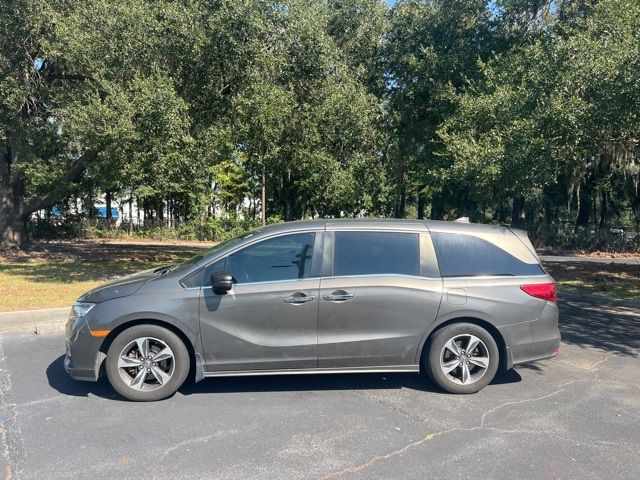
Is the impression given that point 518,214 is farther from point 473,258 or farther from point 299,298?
point 299,298

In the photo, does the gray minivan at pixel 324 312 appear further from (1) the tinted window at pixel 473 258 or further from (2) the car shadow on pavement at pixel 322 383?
(2) the car shadow on pavement at pixel 322 383

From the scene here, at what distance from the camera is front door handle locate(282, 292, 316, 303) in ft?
16.0

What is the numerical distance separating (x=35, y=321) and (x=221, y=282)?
4901 millimetres

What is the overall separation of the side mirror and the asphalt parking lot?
1.06m

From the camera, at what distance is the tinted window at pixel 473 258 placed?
17.2 ft

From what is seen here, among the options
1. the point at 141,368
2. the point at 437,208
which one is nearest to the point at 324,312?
the point at 141,368

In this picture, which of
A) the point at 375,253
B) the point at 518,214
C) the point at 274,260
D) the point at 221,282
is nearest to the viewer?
the point at 221,282

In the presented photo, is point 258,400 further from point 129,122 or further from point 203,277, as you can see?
point 129,122

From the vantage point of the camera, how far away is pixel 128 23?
10.8 m

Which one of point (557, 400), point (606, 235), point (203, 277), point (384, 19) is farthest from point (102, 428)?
point (606, 235)

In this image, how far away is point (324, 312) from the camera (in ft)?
16.1

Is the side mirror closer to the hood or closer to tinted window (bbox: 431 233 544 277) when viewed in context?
the hood

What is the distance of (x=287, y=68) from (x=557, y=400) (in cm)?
1083

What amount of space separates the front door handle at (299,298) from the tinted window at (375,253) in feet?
1.18
